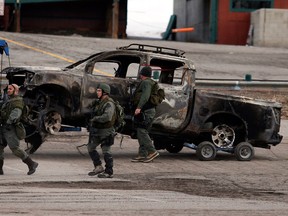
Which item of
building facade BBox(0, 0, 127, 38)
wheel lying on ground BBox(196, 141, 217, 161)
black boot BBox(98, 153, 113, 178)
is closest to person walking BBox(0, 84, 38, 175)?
black boot BBox(98, 153, 113, 178)

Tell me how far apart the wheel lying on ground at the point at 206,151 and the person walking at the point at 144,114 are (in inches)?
45.2

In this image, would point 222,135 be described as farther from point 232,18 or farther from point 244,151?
point 232,18

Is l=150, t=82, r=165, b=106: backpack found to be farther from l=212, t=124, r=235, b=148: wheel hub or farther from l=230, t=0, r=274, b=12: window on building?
l=230, t=0, r=274, b=12: window on building

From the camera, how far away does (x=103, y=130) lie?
1362cm

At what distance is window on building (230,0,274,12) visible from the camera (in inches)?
1842

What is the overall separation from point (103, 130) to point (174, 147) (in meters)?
4.61

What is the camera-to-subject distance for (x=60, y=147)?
59.9 feet

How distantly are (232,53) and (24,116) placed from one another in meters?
24.1

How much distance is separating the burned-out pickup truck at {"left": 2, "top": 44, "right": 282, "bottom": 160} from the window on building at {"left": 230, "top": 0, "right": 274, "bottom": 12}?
97.7 feet

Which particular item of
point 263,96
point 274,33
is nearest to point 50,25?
point 274,33

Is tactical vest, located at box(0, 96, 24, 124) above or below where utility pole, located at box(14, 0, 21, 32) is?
below

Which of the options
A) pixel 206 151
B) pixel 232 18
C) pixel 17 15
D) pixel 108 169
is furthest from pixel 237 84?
pixel 17 15

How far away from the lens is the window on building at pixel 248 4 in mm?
46781

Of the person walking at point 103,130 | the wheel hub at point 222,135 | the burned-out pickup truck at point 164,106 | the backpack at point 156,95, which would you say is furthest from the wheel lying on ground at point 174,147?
the person walking at point 103,130
